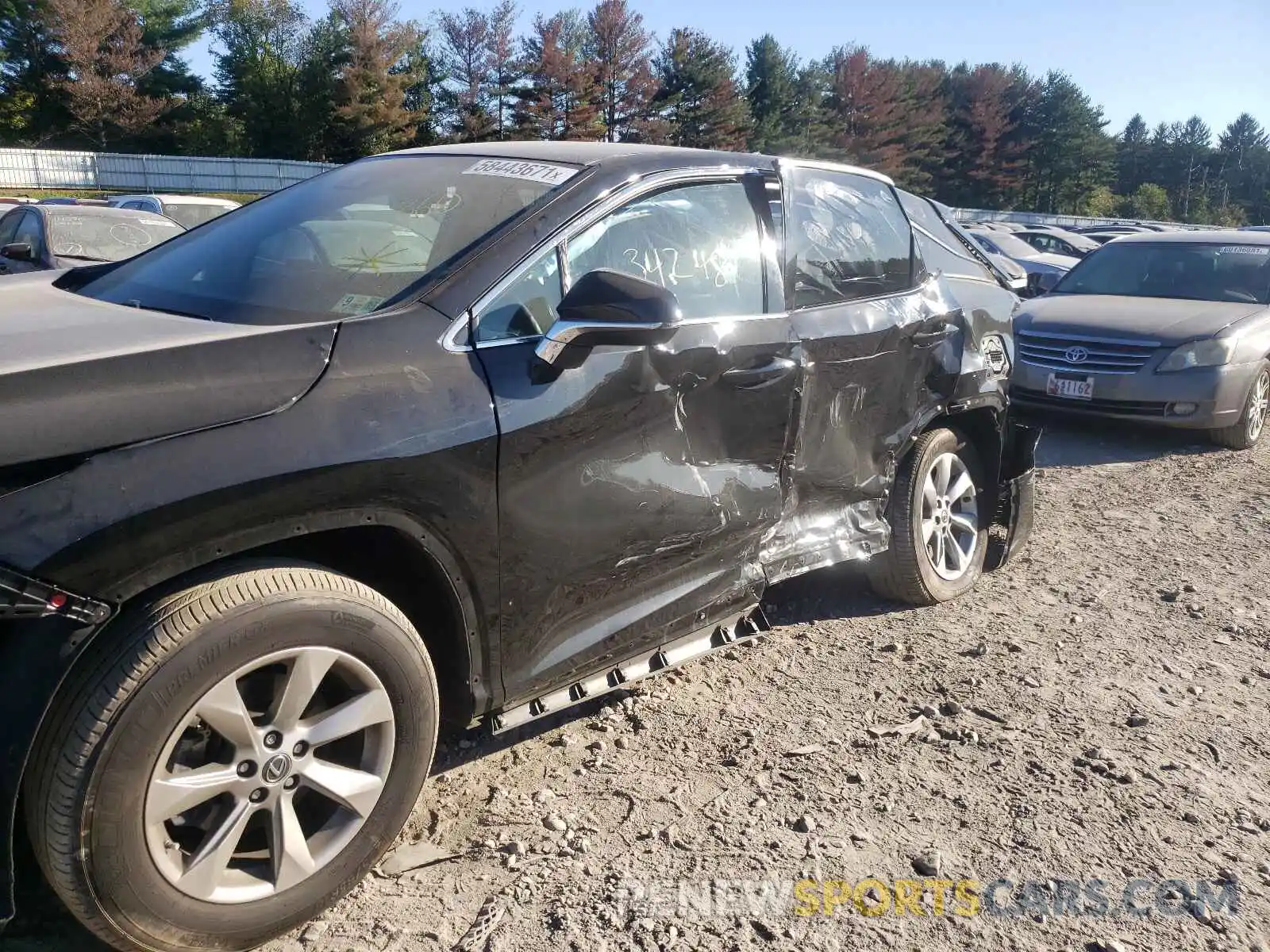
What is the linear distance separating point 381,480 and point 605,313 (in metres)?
0.74

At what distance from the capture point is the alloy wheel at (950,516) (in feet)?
14.5

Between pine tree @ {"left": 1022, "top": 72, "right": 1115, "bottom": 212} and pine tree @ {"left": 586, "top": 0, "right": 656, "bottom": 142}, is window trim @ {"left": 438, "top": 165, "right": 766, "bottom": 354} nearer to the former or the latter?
pine tree @ {"left": 586, "top": 0, "right": 656, "bottom": 142}

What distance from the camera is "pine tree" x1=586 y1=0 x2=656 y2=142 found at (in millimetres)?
49219

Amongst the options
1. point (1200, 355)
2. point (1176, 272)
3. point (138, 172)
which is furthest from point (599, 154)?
point (138, 172)

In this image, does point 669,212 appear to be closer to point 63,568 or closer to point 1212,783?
point 63,568

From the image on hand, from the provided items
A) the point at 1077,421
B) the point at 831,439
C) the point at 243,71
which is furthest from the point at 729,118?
the point at 831,439

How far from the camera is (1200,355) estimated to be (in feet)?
25.1

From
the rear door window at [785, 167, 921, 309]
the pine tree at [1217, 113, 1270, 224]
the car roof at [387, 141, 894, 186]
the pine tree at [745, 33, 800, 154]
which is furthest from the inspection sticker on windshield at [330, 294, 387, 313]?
the pine tree at [1217, 113, 1270, 224]

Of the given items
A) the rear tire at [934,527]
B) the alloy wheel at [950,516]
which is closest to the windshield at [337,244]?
the rear tire at [934,527]

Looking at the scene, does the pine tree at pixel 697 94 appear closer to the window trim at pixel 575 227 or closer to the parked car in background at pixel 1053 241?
the parked car in background at pixel 1053 241

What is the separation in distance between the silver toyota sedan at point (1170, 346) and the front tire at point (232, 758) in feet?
22.5

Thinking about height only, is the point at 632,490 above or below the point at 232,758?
above

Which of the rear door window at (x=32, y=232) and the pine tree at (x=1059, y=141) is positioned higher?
the pine tree at (x=1059, y=141)

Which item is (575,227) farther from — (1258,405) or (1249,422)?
(1258,405)
